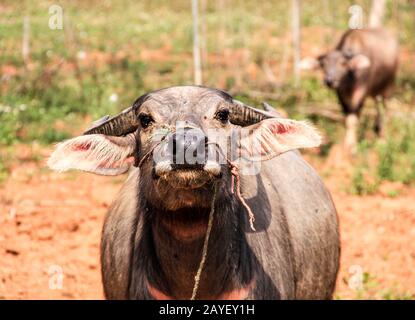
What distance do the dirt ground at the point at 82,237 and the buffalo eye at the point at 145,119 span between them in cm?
271

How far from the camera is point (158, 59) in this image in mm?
17578

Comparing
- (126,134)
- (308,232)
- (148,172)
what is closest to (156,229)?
(148,172)

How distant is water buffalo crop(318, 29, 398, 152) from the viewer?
11469mm

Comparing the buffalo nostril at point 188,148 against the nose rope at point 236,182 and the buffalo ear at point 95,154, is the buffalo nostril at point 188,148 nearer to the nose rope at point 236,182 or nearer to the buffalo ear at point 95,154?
the nose rope at point 236,182

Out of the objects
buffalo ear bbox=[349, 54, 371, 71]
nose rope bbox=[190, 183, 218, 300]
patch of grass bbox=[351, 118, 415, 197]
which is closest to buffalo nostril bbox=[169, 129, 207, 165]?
nose rope bbox=[190, 183, 218, 300]

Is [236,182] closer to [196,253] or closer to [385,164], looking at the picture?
[196,253]

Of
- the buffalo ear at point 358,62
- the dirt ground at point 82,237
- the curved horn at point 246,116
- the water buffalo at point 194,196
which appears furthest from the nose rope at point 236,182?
the buffalo ear at point 358,62

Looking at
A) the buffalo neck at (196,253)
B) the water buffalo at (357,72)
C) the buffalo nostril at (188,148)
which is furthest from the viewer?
the water buffalo at (357,72)

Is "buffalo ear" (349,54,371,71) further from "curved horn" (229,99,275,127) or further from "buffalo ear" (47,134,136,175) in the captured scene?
"buffalo ear" (47,134,136,175)

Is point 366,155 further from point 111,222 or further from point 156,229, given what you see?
point 156,229

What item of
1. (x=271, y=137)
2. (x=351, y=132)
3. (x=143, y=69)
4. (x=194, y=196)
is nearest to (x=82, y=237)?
(x=271, y=137)

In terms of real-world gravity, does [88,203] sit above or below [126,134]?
below

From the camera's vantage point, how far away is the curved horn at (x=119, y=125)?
3.49 metres
